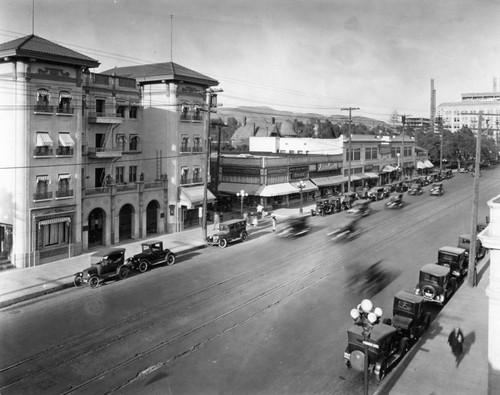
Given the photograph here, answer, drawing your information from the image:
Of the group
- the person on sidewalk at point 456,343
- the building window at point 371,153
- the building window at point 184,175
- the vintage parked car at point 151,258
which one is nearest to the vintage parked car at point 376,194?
the building window at point 371,153

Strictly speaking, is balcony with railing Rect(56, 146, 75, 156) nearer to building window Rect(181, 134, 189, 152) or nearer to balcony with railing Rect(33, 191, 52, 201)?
balcony with railing Rect(33, 191, 52, 201)

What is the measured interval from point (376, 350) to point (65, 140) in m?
26.3

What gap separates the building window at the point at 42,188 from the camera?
3209 centimetres

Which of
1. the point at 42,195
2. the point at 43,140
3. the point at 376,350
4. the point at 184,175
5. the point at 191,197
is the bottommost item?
the point at 376,350

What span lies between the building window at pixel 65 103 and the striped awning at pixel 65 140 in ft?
5.31

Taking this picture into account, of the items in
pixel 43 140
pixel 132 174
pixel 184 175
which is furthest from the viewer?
pixel 184 175

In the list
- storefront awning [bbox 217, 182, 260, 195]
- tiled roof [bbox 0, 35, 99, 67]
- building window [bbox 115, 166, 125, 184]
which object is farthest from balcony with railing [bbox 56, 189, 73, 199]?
storefront awning [bbox 217, 182, 260, 195]

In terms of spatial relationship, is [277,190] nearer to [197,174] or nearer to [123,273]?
[197,174]

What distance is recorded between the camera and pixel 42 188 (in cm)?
3244

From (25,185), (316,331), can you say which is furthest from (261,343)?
(25,185)

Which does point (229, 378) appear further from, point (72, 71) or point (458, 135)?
point (458, 135)

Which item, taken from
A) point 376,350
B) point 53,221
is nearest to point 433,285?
point 376,350

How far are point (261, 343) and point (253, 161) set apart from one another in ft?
132

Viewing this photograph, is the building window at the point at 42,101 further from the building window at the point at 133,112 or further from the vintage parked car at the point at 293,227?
the vintage parked car at the point at 293,227
